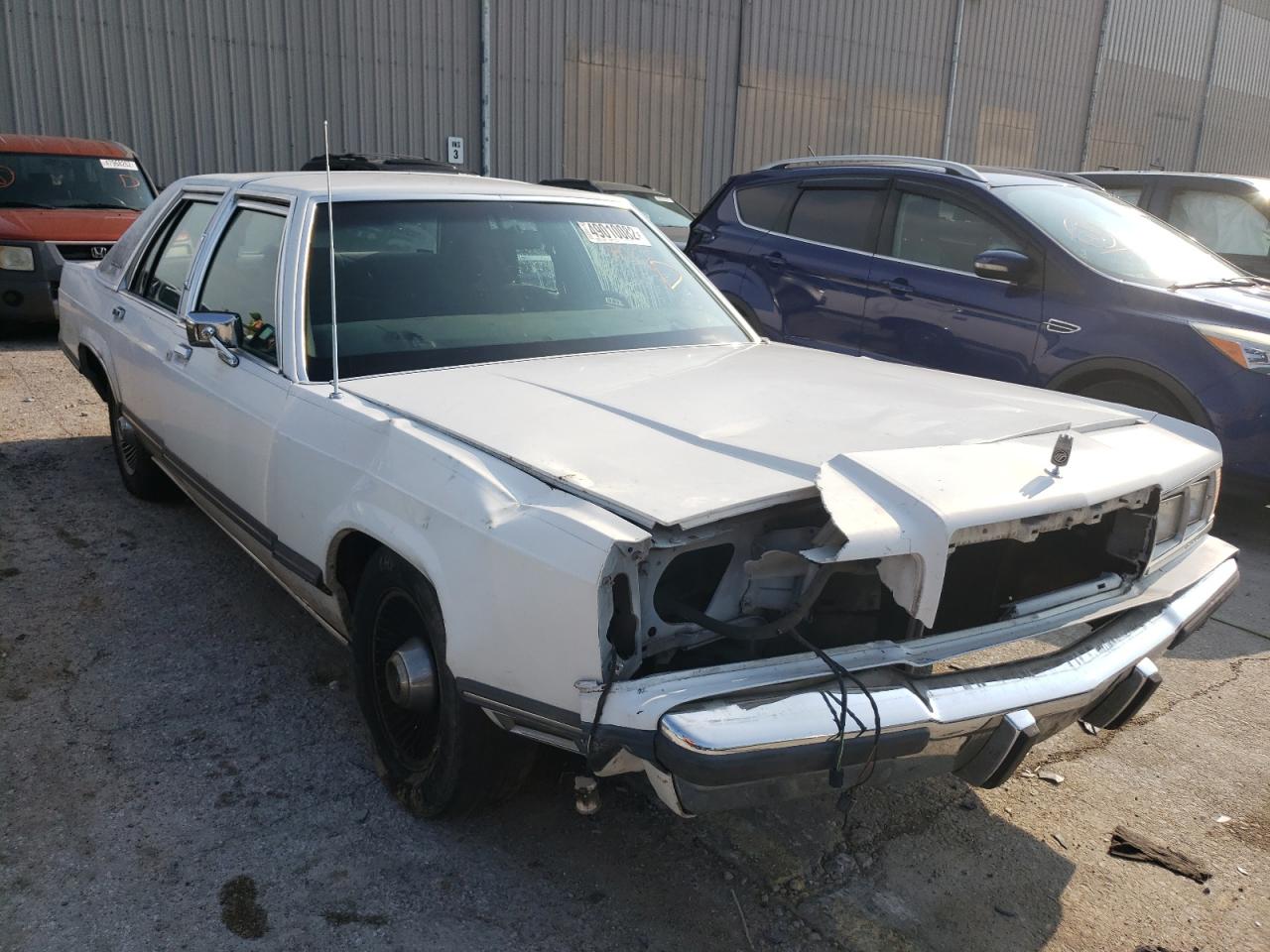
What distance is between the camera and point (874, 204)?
19.9 feet

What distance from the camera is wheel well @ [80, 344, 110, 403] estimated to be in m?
5.08

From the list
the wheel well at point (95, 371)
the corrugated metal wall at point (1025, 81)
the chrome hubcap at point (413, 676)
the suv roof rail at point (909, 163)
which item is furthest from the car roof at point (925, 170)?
the corrugated metal wall at point (1025, 81)

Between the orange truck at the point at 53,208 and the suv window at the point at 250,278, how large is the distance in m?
5.17

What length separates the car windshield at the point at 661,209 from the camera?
11359 millimetres

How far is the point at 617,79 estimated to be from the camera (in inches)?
599

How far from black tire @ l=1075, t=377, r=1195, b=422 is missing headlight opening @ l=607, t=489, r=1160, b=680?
2.80 meters

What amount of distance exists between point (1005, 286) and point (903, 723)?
160 inches

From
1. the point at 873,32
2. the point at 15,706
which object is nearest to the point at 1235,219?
the point at 15,706

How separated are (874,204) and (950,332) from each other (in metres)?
1.06

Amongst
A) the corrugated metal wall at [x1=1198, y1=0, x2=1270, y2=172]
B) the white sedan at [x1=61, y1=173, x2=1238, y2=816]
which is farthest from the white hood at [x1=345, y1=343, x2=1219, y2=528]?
the corrugated metal wall at [x1=1198, y1=0, x2=1270, y2=172]

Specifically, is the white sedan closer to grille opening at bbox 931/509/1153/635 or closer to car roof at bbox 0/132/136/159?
grille opening at bbox 931/509/1153/635

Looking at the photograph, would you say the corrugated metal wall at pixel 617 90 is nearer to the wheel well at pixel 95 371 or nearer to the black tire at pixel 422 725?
the wheel well at pixel 95 371

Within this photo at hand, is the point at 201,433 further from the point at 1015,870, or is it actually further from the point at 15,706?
the point at 1015,870

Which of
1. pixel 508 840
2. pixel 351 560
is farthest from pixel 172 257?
pixel 508 840
